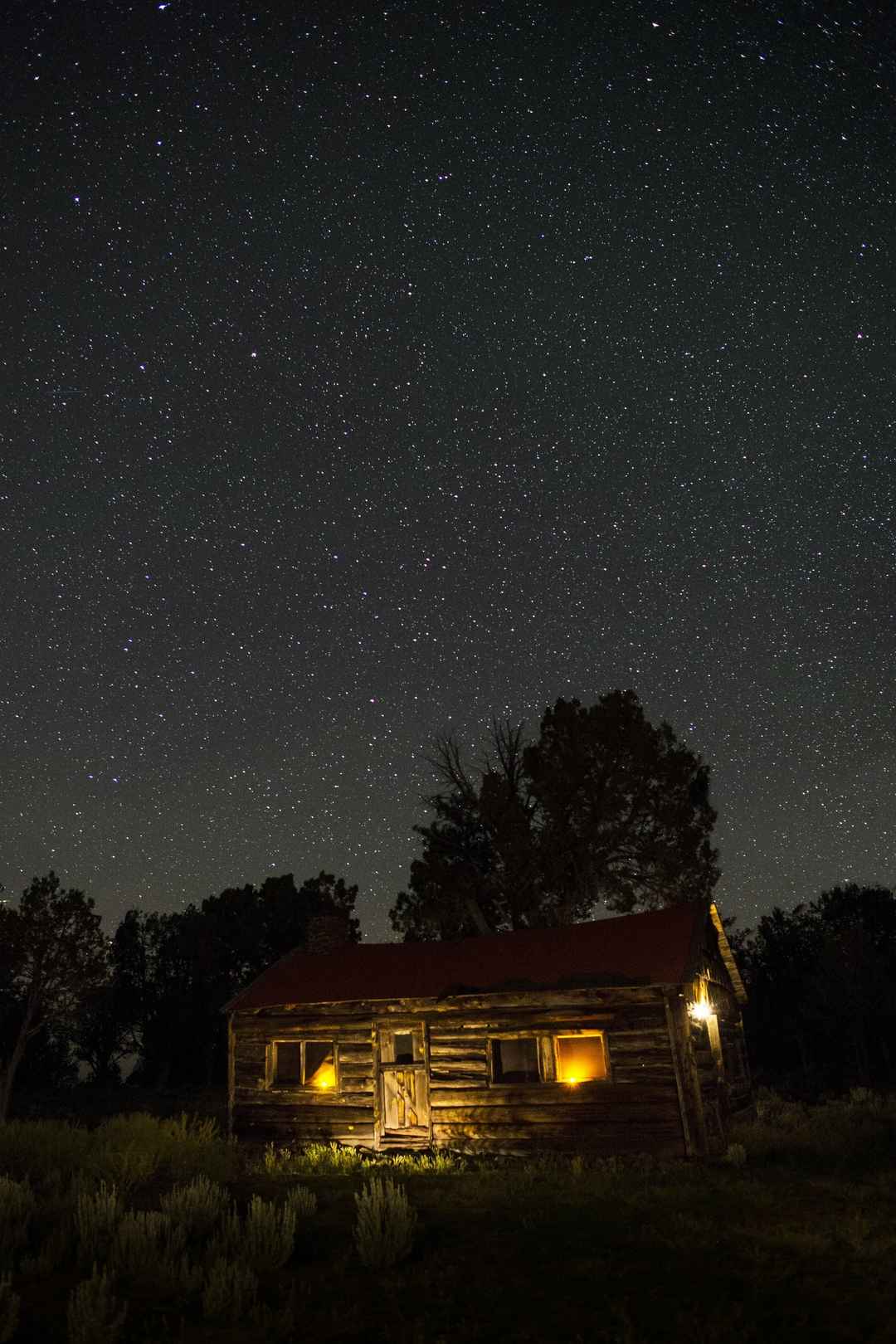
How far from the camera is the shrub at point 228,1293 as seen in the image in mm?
7883

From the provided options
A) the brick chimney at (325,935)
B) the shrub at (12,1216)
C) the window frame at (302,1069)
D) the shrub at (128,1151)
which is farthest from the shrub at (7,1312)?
the brick chimney at (325,935)

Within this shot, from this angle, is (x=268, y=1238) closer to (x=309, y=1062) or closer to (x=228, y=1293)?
(x=228, y=1293)

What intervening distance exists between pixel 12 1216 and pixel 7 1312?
3618mm

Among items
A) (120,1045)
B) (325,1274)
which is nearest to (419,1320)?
(325,1274)

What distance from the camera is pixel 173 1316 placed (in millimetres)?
7941

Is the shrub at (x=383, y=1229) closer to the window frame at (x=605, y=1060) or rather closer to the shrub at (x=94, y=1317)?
the shrub at (x=94, y=1317)

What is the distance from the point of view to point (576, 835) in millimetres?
31359

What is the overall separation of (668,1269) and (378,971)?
13.2 metres

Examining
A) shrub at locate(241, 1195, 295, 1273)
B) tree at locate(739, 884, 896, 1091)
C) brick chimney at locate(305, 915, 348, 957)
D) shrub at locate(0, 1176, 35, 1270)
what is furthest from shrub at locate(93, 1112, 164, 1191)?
tree at locate(739, 884, 896, 1091)

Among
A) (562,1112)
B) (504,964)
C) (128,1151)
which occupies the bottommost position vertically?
(562,1112)

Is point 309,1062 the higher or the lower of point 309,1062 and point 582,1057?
the higher

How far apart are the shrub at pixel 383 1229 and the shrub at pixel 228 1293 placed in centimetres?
155

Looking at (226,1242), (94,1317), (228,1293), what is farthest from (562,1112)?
(94,1317)

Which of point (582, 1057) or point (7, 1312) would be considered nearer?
point (7, 1312)
